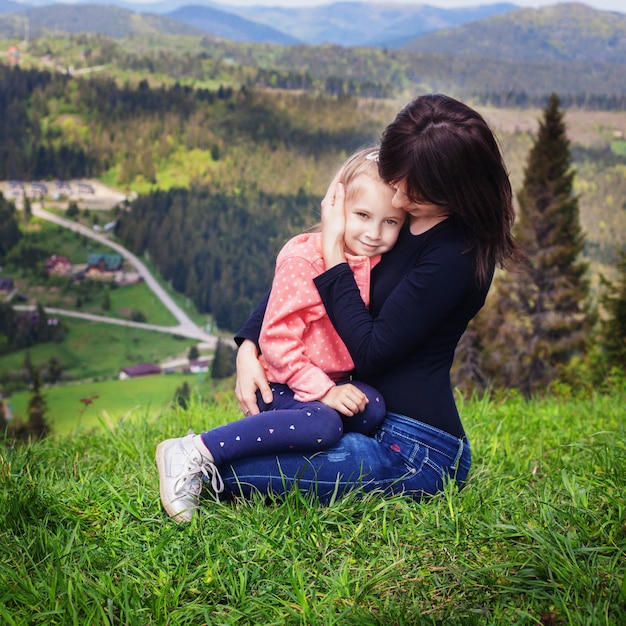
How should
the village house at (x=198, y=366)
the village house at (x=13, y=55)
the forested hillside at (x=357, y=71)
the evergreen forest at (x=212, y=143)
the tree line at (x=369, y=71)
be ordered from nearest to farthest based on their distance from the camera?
1. the village house at (x=198, y=366)
2. the evergreen forest at (x=212, y=143)
3. the village house at (x=13, y=55)
4. the forested hillside at (x=357, y=71)
5. the tree line at (x=369, y=71)

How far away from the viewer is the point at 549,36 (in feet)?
612

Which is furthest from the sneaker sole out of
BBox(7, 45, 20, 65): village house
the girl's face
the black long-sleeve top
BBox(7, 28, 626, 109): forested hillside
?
BBox(7, 45, 20, 65): village house

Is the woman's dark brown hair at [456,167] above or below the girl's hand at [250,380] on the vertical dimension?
above

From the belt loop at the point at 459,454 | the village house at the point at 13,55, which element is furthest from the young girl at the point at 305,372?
the village house at the point at 13,55

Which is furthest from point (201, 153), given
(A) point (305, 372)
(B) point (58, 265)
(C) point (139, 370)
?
(A) point (305, 372)

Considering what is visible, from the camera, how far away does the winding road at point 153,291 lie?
96.5 m

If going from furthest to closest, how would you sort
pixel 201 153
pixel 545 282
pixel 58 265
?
pixel 201 153 → pixel 58 265 → pixel 545 282

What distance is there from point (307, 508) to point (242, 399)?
525 mm

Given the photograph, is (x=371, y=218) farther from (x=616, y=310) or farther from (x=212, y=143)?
(x=212, y=143)

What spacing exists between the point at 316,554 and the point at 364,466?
414mm

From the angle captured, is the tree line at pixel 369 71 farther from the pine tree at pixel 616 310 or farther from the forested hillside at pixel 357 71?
the pine tree at pixel 616 310

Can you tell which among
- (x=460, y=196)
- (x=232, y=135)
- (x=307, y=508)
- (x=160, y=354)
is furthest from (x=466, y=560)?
(x=232, y=135)

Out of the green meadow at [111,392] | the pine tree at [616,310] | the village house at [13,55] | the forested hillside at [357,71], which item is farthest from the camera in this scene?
the forested hillside at [357,71]

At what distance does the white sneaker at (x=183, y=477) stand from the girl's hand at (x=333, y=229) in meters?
0.78
